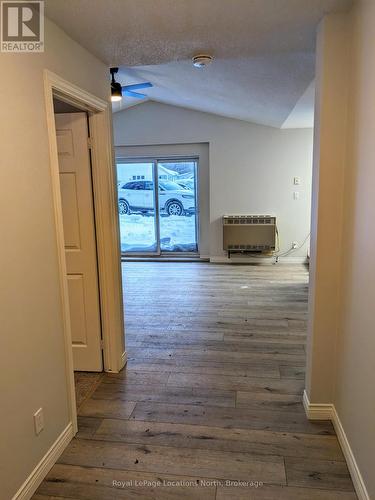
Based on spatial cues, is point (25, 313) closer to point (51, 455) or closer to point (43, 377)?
point (43, 377)

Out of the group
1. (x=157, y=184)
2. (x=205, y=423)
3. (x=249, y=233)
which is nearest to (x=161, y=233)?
(x=157, y=184)

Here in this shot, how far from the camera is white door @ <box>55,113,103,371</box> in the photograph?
262cm

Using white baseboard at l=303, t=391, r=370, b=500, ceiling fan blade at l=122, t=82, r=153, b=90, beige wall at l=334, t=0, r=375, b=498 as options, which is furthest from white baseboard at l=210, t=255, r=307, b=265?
beige wall at l=334, t=0, r=375, b=498

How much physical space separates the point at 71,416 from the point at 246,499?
3.59ft

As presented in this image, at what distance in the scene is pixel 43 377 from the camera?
75.0 inches

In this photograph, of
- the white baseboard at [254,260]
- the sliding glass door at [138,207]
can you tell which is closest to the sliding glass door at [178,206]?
the sliding glass door at [138,207]

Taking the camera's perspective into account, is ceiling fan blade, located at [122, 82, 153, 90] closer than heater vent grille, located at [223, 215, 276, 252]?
Yes

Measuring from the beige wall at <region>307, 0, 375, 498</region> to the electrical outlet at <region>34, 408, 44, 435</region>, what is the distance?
1.56 m

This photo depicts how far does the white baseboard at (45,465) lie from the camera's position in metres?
1.73

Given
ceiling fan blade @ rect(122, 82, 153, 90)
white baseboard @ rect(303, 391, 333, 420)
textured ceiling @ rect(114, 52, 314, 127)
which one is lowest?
white baseboard @ rect(303, 391, 333, 420)

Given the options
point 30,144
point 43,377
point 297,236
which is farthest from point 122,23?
point 297,236

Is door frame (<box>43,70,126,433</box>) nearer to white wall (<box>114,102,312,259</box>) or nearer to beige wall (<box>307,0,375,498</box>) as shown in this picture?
beige wall (<box>307,0,375,498</box>)

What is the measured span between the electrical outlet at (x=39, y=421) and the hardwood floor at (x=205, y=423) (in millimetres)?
267

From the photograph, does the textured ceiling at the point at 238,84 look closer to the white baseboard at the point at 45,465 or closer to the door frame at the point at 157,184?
the door frame at the point at 157,184
